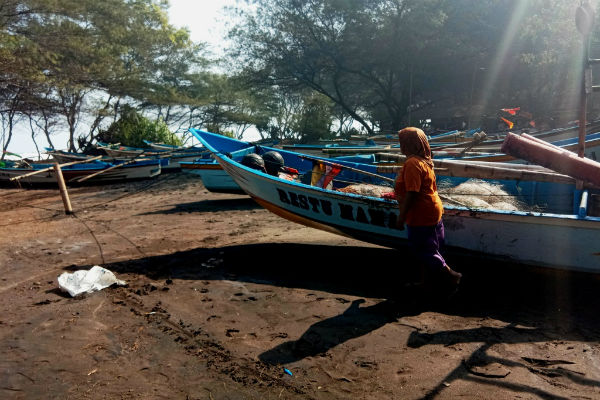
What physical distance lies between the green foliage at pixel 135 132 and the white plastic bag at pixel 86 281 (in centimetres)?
2020

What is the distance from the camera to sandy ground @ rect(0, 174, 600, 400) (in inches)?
111

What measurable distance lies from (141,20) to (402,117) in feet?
51.7

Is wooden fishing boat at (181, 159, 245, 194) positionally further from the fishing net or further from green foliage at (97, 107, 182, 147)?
green foliage at (97, 107, 182, 147)

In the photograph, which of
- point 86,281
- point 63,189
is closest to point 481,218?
point 86,281

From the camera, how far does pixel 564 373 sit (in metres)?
2.94

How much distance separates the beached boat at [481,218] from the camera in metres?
4.18

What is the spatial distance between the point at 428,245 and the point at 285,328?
1.51 m

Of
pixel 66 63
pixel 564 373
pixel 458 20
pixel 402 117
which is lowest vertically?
pixel 564 373

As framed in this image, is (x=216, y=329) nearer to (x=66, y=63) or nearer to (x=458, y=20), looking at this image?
(x=66, y=63)

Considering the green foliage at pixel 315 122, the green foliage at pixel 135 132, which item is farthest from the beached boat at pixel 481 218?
the green foliage at pixel 135 132

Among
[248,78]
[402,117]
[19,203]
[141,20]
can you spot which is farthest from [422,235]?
[141,20]

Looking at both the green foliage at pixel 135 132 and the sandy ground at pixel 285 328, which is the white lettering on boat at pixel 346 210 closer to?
the sandy ground at pixel 285 328

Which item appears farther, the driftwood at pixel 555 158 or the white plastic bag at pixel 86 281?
the white plastic bag at pixel 86 281

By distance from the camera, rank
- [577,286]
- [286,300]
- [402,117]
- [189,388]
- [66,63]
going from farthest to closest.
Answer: [402,117] → [66,63] → [577,286] → [286,300] → [189,388]
